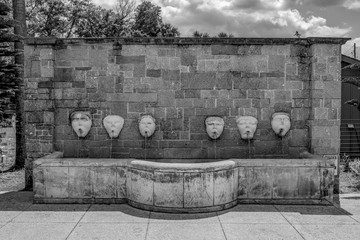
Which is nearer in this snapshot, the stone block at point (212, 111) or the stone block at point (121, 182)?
the stone block at point (121, 182)

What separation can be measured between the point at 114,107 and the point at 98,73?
0.74 metres

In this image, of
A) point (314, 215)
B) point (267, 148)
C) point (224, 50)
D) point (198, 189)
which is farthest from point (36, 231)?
point (224, 50)

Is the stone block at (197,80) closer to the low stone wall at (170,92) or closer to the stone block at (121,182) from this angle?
the low stone wall at (170,92)

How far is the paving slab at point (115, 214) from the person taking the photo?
5117mm

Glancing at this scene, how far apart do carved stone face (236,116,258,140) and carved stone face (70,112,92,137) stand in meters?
2.98

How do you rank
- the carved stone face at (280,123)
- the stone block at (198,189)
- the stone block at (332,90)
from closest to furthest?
the stone block at (198,189)
the stone block at (332,90)
the carved stone face at (280,123)

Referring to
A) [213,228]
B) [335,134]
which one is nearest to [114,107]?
[213,228]

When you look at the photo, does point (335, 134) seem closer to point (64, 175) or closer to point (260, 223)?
point (260, 223)

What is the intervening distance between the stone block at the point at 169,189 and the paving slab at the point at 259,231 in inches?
33.9

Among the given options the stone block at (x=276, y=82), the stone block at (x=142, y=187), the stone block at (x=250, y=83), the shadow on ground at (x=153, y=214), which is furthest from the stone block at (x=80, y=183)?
the stone block at (x=276, y=82)

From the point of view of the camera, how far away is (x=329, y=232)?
4.71 metres

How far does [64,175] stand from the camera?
19.3 feet

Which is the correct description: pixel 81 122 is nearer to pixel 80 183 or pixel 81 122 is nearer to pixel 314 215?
pixel 80 183

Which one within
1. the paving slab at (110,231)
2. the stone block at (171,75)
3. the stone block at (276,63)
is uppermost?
the stone block at (276,63)
